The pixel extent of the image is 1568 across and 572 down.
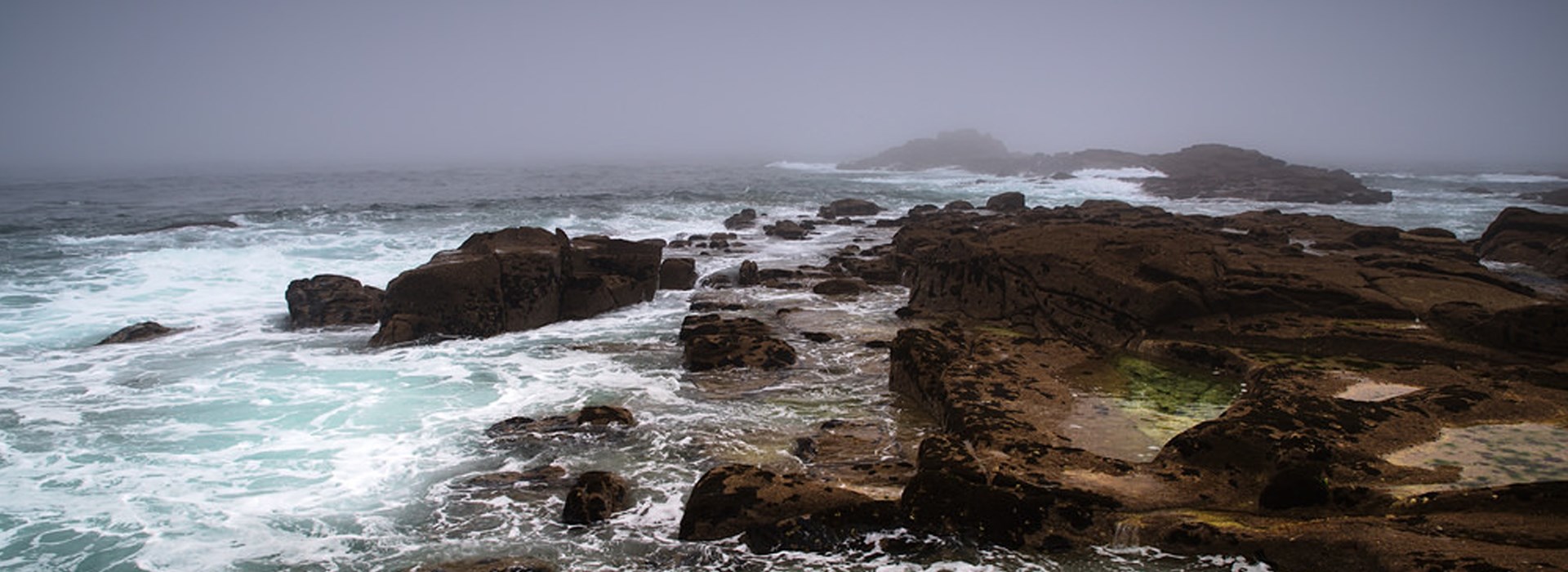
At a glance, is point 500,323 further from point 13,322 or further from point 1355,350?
point 1355,350

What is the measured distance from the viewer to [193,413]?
32.2 ft

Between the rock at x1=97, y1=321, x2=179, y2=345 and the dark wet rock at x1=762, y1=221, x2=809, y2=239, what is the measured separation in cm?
1758

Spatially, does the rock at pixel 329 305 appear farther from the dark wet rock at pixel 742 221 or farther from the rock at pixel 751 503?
the dark wet rock at pixel 742 221

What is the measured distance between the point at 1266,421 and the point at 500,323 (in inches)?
469

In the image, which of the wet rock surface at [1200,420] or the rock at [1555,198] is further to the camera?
the rock at [1555,198]

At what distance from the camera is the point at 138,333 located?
46.1ft

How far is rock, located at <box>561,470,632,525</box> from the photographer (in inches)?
257

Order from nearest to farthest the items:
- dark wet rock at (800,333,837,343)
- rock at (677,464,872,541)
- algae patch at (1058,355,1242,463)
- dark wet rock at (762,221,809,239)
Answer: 1. rock at (677,464,872,541)
2. algae patch at (1058,355,1242,463)
3. dark wet rock at (800,333,837,343)
4. dark wet rock at (762,221,809,239)

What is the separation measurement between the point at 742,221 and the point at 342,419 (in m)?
23.4

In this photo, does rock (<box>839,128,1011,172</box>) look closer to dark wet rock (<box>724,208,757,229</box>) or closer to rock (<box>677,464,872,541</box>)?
dark wet rock (<box>724,208,757,229</box>)

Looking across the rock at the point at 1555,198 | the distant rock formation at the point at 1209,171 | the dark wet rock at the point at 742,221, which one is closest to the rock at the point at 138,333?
the dark wet rock at the point at 742,221

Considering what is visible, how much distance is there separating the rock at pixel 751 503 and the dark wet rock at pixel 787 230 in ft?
70.3

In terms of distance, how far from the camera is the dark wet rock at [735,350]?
11.1 metres

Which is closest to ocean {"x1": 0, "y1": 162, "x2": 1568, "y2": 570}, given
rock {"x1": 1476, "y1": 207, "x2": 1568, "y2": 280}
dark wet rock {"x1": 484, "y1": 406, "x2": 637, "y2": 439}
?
dark wet rock {"x1": 484, "y1": 406, "x2": 637, "y2": 439}
